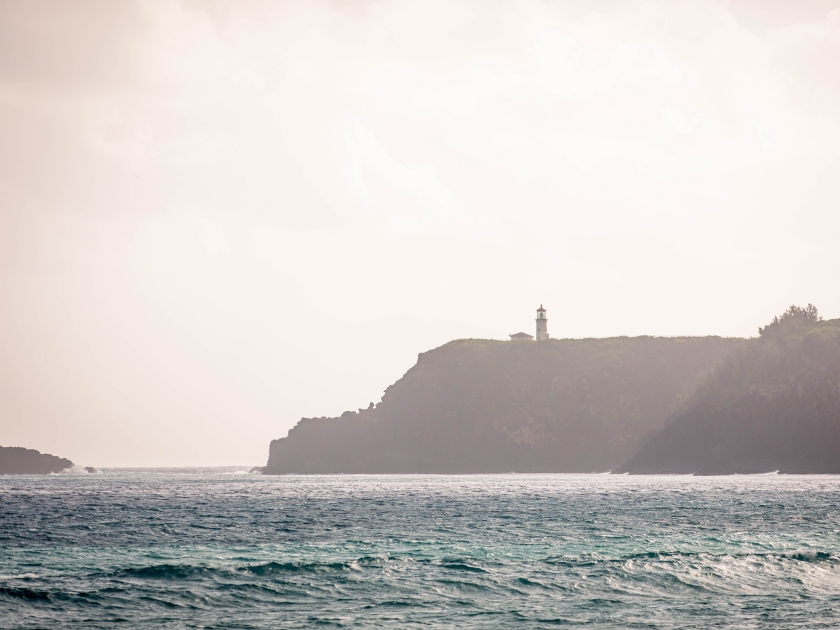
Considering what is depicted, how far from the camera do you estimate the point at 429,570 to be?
96.8ft

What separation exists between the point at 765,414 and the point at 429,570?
12675cm

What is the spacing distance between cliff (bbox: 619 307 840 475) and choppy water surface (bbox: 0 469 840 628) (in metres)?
86.2

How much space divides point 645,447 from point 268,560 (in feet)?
Result: 445

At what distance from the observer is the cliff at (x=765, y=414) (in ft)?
431

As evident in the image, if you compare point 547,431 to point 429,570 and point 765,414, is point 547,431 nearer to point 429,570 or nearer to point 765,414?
point 765,414

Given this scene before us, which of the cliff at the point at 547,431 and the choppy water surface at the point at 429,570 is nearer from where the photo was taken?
the choppy water surface at the point at 429,570

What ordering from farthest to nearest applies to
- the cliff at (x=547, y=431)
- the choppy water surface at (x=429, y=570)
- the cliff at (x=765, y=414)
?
the cliff at (x=547, y=431) < the cliff at (x=765, y=414) < the choppy water surface at (x=429, y=570)

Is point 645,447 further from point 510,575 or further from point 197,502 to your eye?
point 510,575

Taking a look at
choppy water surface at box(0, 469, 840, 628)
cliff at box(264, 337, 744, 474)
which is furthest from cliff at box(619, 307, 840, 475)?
choppy water surface at box(0, 469, 840, 628)

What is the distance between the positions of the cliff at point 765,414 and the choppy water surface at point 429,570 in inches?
3395

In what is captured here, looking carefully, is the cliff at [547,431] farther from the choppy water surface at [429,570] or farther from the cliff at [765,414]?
the choppy water surface at [429,570]

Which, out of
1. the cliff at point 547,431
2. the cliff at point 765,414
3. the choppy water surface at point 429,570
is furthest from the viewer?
the cliff at point 547,431

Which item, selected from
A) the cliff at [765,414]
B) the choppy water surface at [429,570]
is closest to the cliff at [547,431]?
the cliff at [765,414]

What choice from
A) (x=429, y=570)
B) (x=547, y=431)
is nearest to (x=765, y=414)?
(x=547, y=431)
